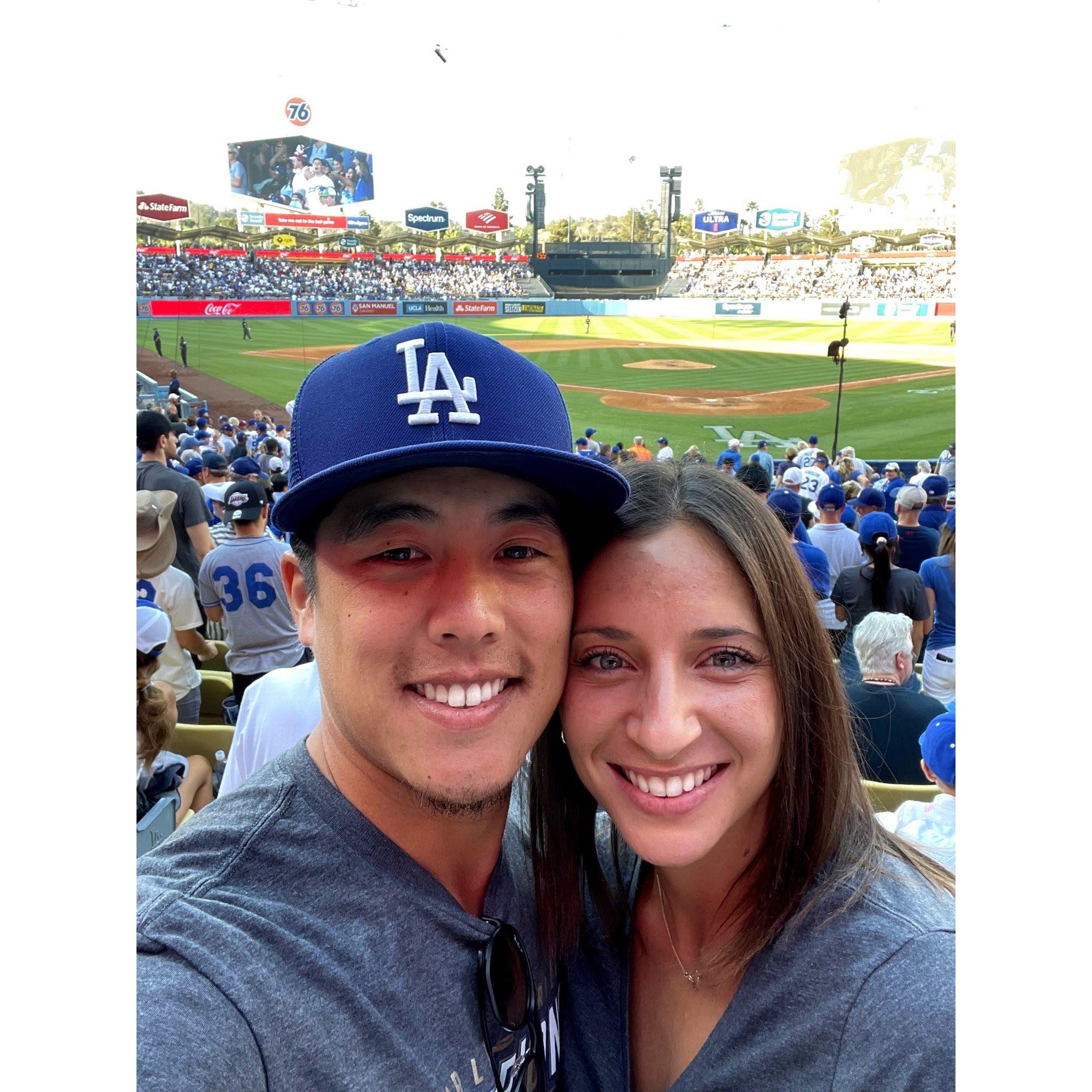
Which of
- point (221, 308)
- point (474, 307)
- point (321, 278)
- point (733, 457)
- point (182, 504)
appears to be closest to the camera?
point (182, 504)

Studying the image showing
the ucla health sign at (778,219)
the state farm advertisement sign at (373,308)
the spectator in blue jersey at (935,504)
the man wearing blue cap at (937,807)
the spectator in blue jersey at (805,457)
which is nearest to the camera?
the man wearing blue cap at (937,807)

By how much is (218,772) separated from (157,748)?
0.72 m

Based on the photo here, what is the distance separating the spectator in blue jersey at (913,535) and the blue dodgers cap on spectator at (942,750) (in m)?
4.23

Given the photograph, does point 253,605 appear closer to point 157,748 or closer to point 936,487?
point 157,748

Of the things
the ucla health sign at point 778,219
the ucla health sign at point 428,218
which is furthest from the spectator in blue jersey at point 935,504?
the ucla health sign at point 778,219

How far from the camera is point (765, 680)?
5.14ft

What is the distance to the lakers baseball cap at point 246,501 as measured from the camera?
5098 millimetres

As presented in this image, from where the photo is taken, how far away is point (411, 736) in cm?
137

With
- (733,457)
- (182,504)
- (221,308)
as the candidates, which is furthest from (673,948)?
(221,308)

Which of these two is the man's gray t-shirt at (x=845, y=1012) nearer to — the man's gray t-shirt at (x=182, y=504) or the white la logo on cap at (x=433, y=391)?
the white la logo on cap at (x=433, y=391)

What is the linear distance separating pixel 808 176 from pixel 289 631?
47.7m
